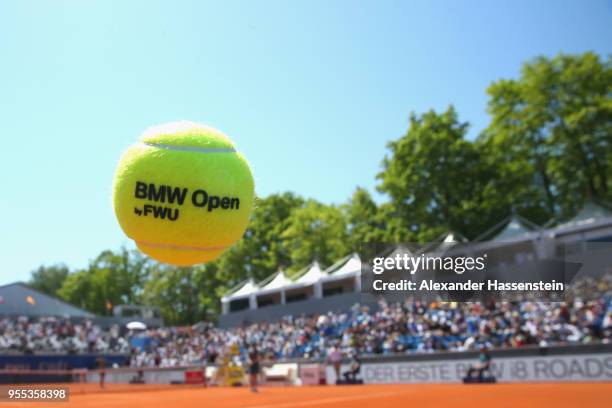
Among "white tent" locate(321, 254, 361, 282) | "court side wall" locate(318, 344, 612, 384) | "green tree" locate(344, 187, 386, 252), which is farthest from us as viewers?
"green tree" locate(344, 187, 386, 252)

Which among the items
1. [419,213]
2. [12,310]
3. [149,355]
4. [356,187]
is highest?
[356,187]

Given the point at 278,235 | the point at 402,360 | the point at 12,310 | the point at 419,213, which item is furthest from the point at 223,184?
the point at 278,235

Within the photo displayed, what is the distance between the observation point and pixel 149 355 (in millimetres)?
35250

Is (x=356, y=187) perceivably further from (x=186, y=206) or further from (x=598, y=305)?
(x=186, y=206)

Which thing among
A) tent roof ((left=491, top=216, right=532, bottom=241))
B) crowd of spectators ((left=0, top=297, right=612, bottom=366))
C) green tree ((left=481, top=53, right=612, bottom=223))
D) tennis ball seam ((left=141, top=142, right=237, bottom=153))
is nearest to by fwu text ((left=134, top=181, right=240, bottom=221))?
tennis ball seam ((left=141, top=142, right=237, bottom=153))

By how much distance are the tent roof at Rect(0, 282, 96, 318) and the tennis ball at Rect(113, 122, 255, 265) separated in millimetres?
37943

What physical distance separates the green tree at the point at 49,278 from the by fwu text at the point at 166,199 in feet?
330

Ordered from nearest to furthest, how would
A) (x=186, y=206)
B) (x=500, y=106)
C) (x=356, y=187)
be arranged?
(x=186, y=206), (x=500, y=106), (x=356, y=187)

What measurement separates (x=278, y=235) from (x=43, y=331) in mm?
25187

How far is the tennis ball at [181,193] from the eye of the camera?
448 centimetres

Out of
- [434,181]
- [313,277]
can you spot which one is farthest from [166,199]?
[434,181]

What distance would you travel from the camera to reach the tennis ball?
448cm

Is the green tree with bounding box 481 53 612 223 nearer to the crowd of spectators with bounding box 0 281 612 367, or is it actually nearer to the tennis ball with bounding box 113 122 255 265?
the crowd of spectators with bounding box 0 281 612 367

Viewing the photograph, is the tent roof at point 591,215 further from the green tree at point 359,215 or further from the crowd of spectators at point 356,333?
the green tree at point 359,215
